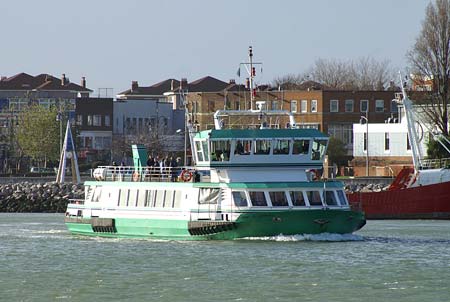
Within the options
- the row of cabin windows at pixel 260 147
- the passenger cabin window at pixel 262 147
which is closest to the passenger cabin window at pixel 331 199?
the row of cabin windows at pixel 260 147

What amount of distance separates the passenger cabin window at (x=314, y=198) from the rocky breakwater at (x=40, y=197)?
130 feet

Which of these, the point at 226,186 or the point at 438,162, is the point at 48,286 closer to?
the point at 226,186

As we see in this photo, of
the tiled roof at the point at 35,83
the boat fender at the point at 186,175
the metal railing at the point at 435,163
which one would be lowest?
the boat fender at the point at 186,175

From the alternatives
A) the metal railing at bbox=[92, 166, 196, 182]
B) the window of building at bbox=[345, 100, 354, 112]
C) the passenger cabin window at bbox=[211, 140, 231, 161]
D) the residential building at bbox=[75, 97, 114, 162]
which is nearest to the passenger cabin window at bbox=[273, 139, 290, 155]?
the passenger cabin window at bbox=[211, 140, 231, 161]

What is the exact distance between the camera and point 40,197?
310 ft

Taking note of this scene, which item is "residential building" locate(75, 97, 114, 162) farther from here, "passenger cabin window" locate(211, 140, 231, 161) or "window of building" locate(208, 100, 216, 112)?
"passenger cabin window" locate(211, 140, 231, 161)

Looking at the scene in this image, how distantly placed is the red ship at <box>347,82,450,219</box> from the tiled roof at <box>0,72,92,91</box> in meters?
86.7

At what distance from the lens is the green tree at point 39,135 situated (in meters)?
128

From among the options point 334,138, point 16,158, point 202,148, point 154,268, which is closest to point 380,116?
point 334,138

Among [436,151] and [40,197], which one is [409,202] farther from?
[40,197]

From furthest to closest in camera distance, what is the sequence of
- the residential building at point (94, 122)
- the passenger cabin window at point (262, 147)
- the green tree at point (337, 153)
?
the residential building at point (94, 122)
the green tree at point (337, 153)
the passenger cabin window at point (262, 147)

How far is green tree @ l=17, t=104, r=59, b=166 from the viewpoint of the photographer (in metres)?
128

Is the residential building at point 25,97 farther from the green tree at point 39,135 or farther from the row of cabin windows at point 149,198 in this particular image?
the row of cabin windows at point 149,198

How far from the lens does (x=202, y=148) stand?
5628cm
